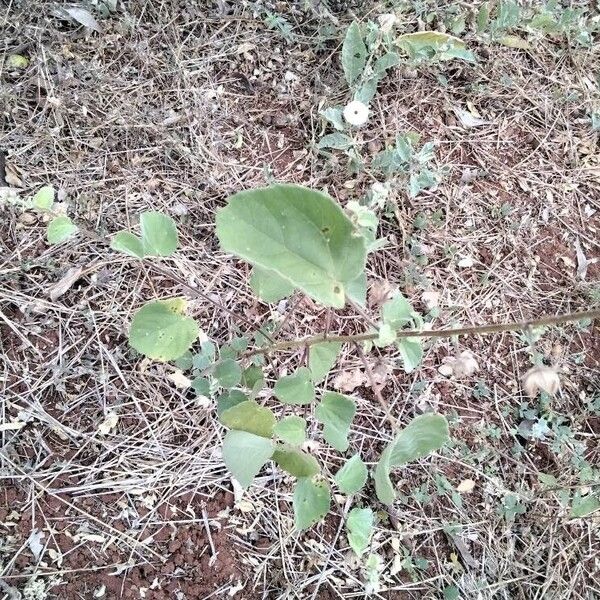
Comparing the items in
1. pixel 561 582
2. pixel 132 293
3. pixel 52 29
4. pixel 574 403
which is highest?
pixel 52 29

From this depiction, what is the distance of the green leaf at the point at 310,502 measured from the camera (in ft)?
3.54

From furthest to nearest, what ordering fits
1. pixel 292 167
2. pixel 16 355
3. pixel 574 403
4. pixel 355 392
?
pixel 292 167, pixel 574 403, pixel 355 392, pixel 16 355

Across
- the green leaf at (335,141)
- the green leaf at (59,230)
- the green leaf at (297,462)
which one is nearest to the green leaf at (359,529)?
the green leaf at (297,462)

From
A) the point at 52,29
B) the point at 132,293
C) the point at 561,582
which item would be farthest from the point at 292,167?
the point at 561,582

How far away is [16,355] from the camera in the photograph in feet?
4.92

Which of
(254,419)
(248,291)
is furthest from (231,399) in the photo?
(248,291)

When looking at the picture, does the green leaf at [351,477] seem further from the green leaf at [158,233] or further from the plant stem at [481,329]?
the green leaf at [158,233]

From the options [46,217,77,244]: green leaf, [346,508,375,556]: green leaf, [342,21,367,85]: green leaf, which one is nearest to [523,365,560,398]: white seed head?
[346,508,375,556]: green leaf

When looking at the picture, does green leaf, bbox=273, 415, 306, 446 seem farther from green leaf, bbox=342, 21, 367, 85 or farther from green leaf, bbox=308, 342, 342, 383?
green leaf, bbox=342, 21, 367, 85

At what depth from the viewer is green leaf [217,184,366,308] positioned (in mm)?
755

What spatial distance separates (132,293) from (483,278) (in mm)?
977

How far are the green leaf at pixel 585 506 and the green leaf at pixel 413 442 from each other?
763 mm

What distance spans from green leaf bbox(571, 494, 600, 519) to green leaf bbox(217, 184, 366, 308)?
108cm

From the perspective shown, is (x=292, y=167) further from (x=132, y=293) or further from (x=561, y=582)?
(x=561, y=582)
